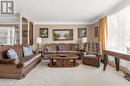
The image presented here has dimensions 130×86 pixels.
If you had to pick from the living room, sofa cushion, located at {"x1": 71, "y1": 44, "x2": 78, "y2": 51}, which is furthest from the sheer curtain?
sofa cushion, located at {"x1": 71, "y1": 44, "x2": 78, "y2": 51}

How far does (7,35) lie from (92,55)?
206 inches

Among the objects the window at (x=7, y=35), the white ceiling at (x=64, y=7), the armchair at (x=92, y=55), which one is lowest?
the armchair at (x=92, y=55)

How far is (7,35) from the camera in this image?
8938mm

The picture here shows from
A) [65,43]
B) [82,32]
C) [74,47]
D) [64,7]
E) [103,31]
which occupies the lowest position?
[74,47]

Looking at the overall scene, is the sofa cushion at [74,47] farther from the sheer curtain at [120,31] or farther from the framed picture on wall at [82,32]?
the sheer curtain at [120,31]

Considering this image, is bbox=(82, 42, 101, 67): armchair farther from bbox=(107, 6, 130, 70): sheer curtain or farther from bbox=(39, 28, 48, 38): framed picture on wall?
bbox=(39, 28, 48, 38): framed picture on wall

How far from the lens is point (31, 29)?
30.2ft

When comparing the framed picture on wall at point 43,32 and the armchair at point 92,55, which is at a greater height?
the framed picture on wall at point 43,32

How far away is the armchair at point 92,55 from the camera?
6.41m

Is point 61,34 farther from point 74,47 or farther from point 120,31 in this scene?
point 120,31

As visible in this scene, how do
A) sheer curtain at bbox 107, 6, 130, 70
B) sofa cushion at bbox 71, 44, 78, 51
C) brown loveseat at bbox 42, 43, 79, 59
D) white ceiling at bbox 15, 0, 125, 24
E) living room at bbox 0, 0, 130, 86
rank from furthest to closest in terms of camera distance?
sofa cushion at bbox 71, 44, 78, 51
brown loveseat at bbox 42, 43, 79, 59
sheer curtain at bbox 107, 6, 130, 70
white ceiling at bbox 15, 0, 125, 24
living room at bbox 0, 0, 130, 86

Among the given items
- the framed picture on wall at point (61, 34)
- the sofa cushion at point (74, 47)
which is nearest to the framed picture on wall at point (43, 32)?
the framed picture on wall at point (61, 34)

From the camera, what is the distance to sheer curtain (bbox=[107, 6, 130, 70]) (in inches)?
219

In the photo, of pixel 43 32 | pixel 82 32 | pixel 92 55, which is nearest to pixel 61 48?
pixel 43 32
